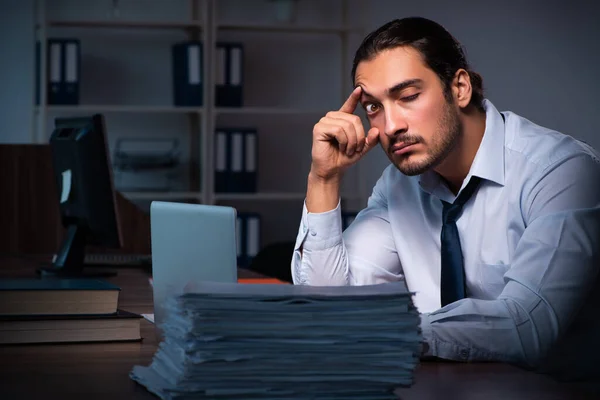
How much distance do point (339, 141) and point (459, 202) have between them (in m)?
0.27

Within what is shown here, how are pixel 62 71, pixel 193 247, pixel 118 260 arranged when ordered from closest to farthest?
pixel 193 247, pixel 118 260, pixel 62 71

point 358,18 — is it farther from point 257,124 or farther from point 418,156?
point 418,156

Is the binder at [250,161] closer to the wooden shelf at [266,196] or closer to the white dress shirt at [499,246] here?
the wooden shelf at [266,196]

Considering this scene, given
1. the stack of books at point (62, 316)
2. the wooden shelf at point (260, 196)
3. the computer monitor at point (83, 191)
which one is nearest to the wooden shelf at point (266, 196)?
the wooden shelf at point (260, 196)

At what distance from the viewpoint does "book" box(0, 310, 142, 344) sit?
1.16 metres

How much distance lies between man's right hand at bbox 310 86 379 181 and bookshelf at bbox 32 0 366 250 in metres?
2.68

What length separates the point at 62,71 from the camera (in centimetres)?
436

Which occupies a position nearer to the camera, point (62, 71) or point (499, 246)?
point (499, 246)

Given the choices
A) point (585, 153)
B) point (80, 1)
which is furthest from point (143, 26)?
point (585, 153)

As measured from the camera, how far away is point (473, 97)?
73.5 inches

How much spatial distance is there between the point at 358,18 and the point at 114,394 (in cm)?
413

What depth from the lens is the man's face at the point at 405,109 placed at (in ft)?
5.52

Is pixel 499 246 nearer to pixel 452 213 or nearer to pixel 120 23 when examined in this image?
pixel 452 213

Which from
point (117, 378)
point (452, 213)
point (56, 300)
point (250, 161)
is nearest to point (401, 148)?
point (452, 213)
